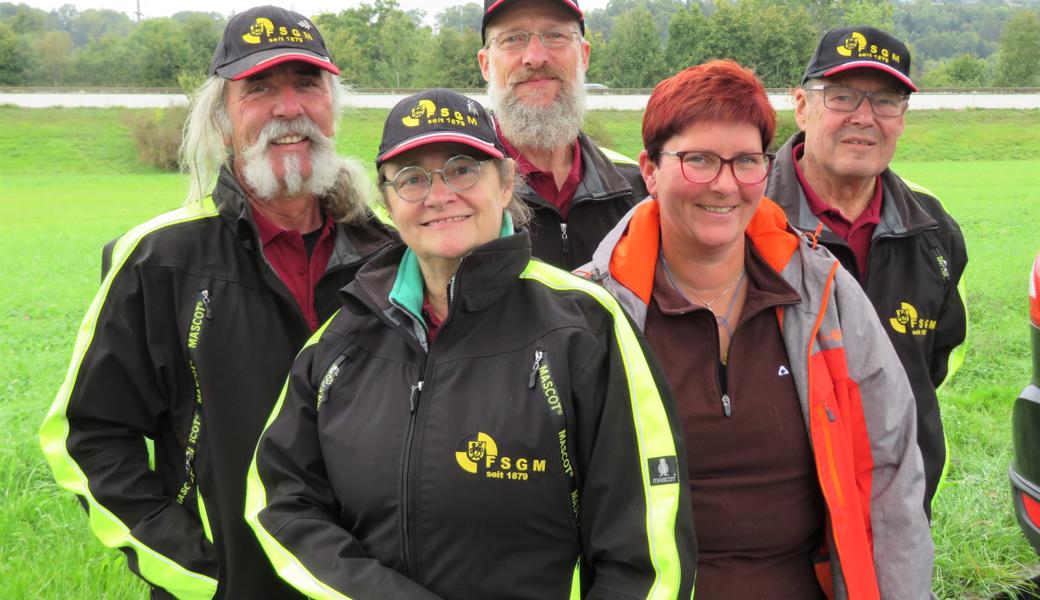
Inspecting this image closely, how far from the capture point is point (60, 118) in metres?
47.6

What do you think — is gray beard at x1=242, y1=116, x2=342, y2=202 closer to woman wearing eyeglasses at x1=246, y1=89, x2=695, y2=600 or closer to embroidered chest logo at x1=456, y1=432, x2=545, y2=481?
woman wearing eyeglasses at x1=246, y1=89, x2=695, y2=600

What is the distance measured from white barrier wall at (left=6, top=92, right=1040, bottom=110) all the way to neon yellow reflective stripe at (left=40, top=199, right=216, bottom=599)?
4188 cm

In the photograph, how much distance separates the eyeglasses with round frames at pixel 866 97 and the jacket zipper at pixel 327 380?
2.27 metres

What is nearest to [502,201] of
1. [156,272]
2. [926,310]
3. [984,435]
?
[156,272]

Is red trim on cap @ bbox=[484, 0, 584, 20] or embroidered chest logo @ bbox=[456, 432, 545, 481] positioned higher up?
red trim on cap @ bbox=[484, 0, 584, 20]

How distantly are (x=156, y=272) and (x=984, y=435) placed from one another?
5.26 meters

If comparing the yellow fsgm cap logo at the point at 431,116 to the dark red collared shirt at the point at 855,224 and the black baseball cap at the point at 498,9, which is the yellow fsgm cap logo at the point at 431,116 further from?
the dark red collared shirt at the point at 855,224

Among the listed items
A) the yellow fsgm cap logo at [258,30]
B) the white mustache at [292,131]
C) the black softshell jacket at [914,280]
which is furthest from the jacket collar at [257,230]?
the black softshell jacket at [914,280]

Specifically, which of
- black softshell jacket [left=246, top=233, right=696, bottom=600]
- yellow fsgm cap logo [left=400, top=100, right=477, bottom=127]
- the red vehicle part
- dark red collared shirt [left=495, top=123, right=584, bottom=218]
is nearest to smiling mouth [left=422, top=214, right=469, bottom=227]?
black softshell jacket [left=246, top=233, right=696, bottom=600]

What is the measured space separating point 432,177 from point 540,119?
1.49 m

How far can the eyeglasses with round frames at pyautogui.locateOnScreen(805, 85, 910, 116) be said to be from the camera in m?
3.82

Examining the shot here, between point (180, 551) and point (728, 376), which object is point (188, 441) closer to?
point (180, 551)

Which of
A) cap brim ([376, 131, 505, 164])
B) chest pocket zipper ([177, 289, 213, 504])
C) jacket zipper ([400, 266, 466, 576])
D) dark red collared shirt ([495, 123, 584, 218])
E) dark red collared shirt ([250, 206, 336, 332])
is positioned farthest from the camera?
dark red collared shirt ([495, 123, 584, 218])

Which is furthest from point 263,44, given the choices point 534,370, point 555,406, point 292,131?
point 555,406
